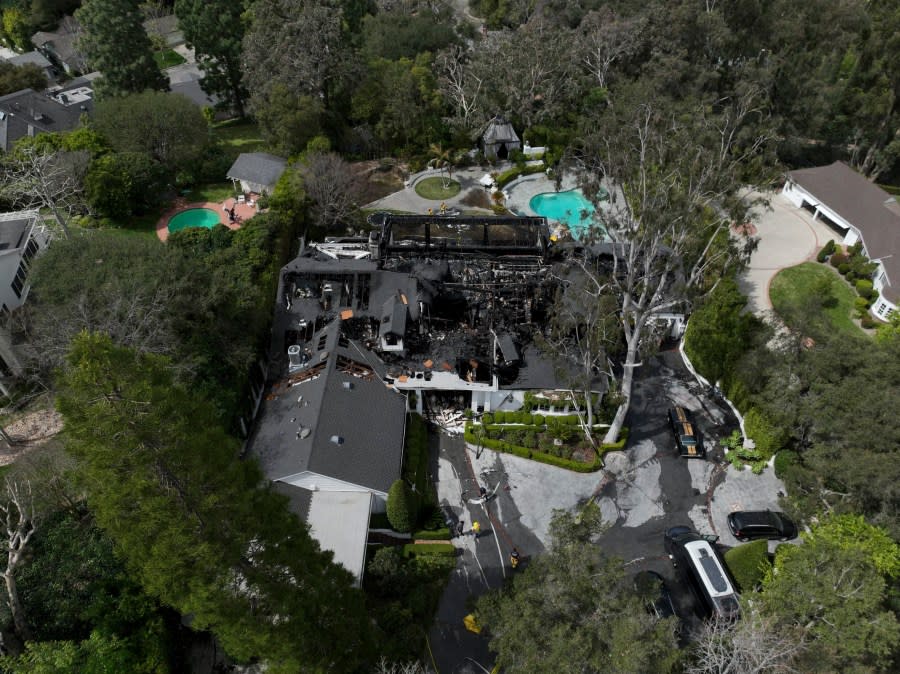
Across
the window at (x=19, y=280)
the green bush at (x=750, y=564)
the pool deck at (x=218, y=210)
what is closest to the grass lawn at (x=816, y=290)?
the green bush at (x=750, y=564)

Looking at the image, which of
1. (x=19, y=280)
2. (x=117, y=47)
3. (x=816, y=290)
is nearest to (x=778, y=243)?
(x=816, y=290)

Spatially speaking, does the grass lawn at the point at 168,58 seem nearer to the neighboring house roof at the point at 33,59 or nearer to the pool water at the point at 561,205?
the neighboring house roof at the point at 33,59

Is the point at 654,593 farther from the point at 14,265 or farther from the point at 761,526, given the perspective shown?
the point at 14,265

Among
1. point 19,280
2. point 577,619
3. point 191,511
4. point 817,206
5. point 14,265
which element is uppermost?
point 191,511

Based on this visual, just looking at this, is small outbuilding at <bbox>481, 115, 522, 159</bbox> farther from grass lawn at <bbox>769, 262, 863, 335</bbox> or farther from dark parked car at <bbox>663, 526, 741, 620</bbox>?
dark parked car at <bbox>663, 526, 741, 620</bbox>

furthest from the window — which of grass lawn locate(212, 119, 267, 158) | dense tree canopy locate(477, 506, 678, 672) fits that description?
dense tree canopy locate(477, 506, 678, 672)

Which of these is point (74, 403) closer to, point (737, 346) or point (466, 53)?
point (737, 346)
